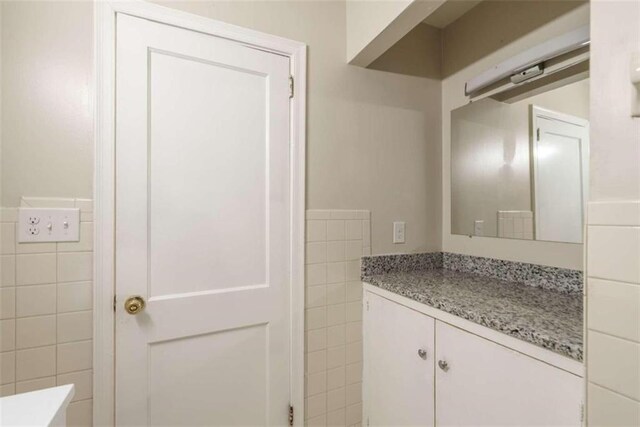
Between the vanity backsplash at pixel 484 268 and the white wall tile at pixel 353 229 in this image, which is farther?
the white wall tile at pixel 353 229

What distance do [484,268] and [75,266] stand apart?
5.79 ft

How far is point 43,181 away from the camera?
3.32ft

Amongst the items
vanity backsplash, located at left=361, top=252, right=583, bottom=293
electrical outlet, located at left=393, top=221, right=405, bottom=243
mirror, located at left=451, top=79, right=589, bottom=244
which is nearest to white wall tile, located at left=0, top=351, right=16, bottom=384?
vanity backsplash, located at left=361, top=252, right=583, bottom=293

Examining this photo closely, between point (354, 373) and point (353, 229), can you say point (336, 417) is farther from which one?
point (353, 229)

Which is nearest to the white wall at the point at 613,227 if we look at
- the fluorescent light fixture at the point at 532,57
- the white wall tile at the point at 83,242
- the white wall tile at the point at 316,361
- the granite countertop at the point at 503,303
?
the granite countertop at the point at 503,303

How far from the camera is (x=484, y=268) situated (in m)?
1.54

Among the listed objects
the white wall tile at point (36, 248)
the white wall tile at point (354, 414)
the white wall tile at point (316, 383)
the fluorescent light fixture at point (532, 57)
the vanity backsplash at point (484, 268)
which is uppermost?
the fluorescent light fixture at point (532, 57)

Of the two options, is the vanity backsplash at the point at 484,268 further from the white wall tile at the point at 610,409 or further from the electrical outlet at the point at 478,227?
the white wall tile at the point at 610,409

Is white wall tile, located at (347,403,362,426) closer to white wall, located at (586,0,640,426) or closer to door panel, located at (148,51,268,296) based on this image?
door panel, located at (148,51,268,296)

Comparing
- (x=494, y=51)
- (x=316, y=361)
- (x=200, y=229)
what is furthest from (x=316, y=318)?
(x=494, y=51)

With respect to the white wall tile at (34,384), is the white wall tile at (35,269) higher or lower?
higher

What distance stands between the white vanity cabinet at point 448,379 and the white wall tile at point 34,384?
4.11 ft

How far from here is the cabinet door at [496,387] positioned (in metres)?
0.75

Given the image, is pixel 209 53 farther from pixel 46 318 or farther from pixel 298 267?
pixel 46 318
